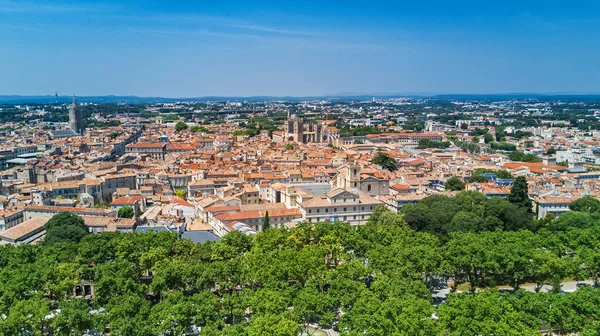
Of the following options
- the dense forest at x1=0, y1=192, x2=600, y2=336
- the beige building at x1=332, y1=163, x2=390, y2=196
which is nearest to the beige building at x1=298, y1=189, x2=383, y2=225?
the dense forest at x1=0, y1=192, x2=600, y2=336

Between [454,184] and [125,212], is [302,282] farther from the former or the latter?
[454,184]

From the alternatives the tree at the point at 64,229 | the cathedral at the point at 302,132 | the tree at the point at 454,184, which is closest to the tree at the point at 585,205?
the tree at the point at 454,184

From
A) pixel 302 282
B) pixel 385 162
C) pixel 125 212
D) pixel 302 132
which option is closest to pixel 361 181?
pixel 385 162

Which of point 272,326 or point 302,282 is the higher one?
point 272,326

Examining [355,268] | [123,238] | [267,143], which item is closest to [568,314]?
[355,268]

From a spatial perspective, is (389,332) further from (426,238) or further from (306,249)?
(426,238)

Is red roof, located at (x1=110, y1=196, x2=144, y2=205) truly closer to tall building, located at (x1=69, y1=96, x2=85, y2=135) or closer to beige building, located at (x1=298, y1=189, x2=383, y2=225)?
beige building, located at (x1=298, y1=189, x2=383, y2=225)

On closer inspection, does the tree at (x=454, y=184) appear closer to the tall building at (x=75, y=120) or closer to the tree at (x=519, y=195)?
the tree at (x=519, y=195)
